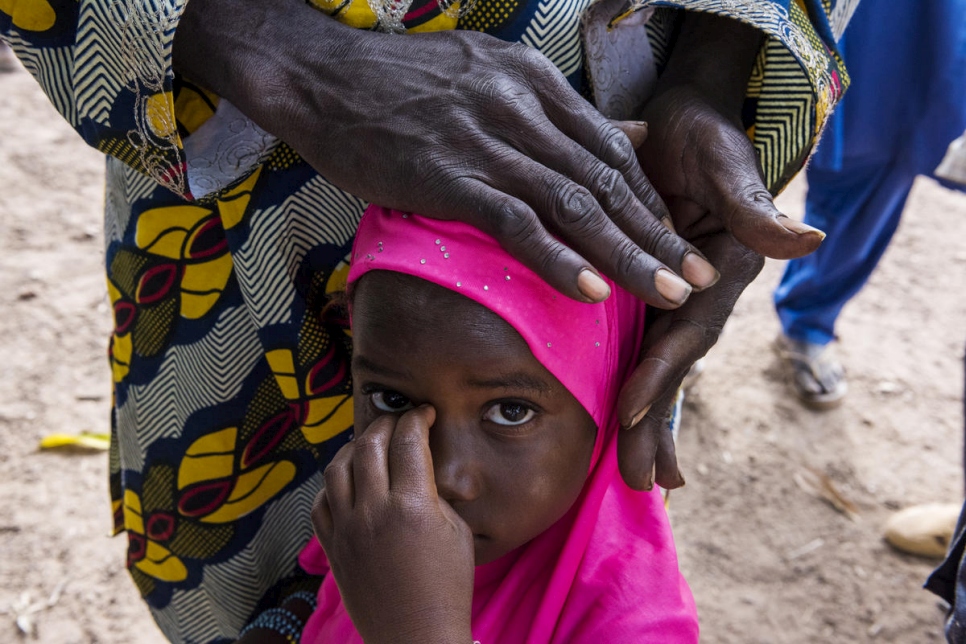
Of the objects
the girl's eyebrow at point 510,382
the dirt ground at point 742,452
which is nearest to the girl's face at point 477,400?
the girl's eyebrow at point 510,382

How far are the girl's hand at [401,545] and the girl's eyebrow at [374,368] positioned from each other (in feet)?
0.19

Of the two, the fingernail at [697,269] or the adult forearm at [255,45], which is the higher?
the adult forearm at [255,45]

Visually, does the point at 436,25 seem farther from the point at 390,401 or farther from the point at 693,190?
the point at 390,401

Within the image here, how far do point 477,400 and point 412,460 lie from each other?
128 millimetres

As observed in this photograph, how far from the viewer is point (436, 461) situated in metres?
1.21

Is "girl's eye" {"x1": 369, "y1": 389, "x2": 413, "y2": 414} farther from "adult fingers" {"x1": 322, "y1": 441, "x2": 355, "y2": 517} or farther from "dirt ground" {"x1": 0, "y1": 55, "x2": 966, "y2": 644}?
"dirt ground" {"x1": 0, "y1": 55, "x2": 966, "y2": 644}

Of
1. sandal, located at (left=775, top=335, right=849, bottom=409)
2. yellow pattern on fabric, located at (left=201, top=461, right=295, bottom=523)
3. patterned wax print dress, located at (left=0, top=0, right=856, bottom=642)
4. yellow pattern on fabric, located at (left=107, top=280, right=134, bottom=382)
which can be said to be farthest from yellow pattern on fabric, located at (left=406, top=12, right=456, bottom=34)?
sandal, located at (left=775, top=335, right=849, bottom=409)

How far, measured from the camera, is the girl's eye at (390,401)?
4.16 feet

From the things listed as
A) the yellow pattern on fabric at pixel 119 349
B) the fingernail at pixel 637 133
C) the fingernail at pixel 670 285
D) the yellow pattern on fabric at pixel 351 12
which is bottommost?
the yellow pattern on fabric at pixel 119 349

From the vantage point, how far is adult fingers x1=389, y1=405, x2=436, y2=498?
1129mm

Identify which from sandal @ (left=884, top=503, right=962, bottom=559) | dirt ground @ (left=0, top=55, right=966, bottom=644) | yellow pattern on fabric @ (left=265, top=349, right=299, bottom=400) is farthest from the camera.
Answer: sandal @ (left=884, top=503, right=962, bottom=559)

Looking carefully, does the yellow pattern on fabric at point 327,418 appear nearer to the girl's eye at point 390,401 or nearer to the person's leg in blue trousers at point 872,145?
the girl's eye at point 390,401

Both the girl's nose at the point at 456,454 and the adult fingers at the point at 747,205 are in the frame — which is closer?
the adult fingers at the point at 747,205

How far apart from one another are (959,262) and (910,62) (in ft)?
7.54
